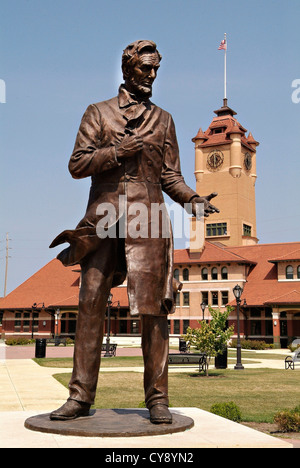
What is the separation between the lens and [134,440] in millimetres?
4477

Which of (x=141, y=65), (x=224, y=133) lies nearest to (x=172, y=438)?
(x=141, y=65)

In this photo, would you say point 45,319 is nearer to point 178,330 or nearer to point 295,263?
point 178,330

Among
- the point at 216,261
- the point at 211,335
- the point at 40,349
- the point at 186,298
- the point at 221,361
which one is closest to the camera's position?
the point at 211,335

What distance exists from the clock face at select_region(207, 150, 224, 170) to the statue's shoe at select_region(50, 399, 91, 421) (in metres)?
64.5

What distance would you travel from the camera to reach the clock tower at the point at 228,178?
66.1 m

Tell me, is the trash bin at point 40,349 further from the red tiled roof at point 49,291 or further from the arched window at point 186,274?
the arched window at point 186,274

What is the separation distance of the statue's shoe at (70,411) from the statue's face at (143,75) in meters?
3.31

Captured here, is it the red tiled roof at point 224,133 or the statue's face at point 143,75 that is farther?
the red tiled roof at point 224,133

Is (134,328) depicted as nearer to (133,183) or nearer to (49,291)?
(49,291)

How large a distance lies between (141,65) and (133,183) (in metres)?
1.26

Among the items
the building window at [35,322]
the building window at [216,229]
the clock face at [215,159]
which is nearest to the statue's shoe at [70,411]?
the building window at [35,322]

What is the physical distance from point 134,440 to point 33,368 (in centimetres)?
1832

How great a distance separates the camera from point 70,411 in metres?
5.17

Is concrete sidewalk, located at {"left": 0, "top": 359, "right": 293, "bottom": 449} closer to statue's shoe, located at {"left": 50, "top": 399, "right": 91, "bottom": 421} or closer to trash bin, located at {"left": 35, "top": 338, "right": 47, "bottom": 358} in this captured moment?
statue's shoe, located at {"left": 50, "top": 399, "right": 91, "bottom": 421}
